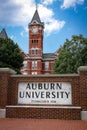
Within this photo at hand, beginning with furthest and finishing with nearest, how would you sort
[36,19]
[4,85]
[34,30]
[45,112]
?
[36,19] → [34,30] → [4,85] → [45,112]

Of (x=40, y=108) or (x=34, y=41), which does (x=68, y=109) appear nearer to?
(x=40, y=108)

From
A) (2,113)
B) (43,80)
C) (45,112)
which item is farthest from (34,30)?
(45,112)

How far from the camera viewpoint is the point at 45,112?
14.1m

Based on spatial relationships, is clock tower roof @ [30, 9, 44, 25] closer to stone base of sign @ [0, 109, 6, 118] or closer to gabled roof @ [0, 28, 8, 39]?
gabled roof @ [0, 28, 8, 39]

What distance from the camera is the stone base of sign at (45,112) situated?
45.3 feet

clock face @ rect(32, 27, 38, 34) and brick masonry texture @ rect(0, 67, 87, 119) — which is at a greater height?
clock face @ rect(32, 27, 38, 34)

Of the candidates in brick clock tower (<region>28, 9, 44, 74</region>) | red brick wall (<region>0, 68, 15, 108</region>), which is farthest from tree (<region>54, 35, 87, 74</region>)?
brick clock tower (<region>28, 9, 44, 74</region>)

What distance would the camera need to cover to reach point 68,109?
13852 millimetres

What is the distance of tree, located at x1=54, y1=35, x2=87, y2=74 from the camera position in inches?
1759

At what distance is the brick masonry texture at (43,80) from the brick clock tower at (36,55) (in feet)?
204

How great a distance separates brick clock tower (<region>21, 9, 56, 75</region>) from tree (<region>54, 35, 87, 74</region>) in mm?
30431

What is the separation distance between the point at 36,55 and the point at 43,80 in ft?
209

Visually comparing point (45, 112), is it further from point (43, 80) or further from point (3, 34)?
point (3, 34)

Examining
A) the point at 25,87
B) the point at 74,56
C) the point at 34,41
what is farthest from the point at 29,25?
the point at 25,87
